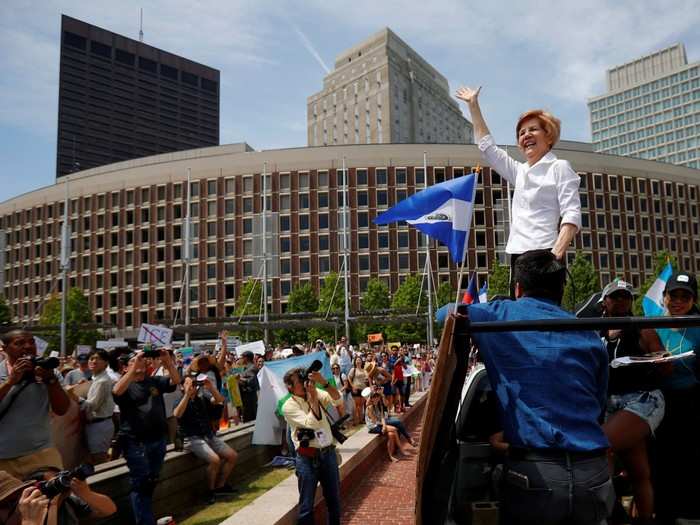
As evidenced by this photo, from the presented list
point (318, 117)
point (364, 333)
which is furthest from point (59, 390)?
point (318, 117)

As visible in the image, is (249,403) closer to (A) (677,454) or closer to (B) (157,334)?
(B) (157,334)

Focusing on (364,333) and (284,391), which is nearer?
(284,391)

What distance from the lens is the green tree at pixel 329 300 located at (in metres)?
70.5

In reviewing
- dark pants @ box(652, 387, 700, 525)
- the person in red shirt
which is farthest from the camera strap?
the person in red shirt

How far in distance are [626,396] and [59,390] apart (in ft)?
14.5

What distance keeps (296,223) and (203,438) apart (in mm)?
69084

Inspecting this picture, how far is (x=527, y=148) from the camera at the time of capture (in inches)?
168

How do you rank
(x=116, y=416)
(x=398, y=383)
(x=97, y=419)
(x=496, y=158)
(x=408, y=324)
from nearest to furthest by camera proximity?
(x=496, y=158)
(x=97, y=419)
(x=116, y=416)
(x=398, y=383)
(x=408, y=324)

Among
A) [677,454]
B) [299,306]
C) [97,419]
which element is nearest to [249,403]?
[97,419]

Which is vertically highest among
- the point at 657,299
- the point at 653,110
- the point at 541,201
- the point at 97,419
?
the point at 653,110

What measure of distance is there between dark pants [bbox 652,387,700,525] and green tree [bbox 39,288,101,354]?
7056 centimetres

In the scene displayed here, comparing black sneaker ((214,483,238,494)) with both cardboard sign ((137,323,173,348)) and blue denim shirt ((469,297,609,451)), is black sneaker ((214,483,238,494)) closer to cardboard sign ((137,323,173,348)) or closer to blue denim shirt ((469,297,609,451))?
blue denim shirt ((469,297,609,451))

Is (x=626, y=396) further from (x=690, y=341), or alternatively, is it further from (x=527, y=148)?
(x=527, y=148)

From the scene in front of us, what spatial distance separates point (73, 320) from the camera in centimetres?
7369
